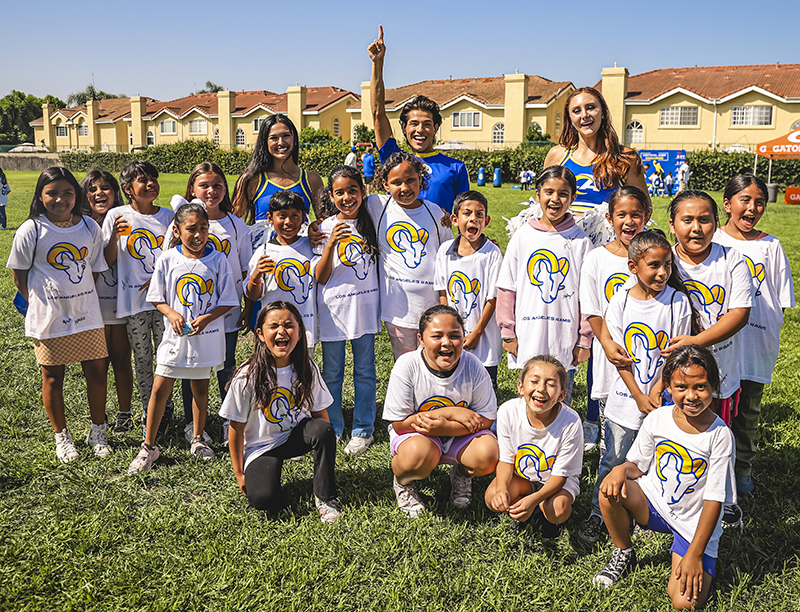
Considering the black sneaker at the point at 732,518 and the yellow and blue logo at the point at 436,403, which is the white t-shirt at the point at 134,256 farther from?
the black sneaker at the point at 732,518

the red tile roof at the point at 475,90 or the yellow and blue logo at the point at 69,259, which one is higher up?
the red tile roof at the point at 475,90

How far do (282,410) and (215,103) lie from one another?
54.7m

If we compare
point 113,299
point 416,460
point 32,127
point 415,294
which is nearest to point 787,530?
point 416,460

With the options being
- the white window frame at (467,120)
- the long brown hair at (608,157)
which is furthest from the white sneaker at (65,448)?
the white window frame at (467,120)

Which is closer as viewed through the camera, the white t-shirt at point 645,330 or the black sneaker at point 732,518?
the white t-shirt at point 645,330

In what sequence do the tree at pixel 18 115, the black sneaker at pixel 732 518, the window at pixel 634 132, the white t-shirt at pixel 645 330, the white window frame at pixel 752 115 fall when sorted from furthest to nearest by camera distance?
the tree at pixel 18 115 → the window at pixel 634 132 → the white window frame at pixel 752 115 → the black sneaker at pixel 732 518 → the white t-shirt at pixel 645 330

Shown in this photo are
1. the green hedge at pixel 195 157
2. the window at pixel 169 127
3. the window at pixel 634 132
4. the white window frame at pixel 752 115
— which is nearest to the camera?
the green hedge at pixel 195 157

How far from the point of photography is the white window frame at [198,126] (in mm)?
53438

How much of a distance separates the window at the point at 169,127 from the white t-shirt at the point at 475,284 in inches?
2228

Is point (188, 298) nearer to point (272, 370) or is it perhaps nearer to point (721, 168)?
point (272, 370)

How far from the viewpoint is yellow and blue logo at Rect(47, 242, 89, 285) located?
392 centimetres

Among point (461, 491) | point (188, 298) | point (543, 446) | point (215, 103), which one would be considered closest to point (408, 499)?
point (461, 491)

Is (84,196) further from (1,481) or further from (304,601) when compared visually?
(304,601)

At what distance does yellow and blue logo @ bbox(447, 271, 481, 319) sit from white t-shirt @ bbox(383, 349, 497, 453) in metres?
0.47
